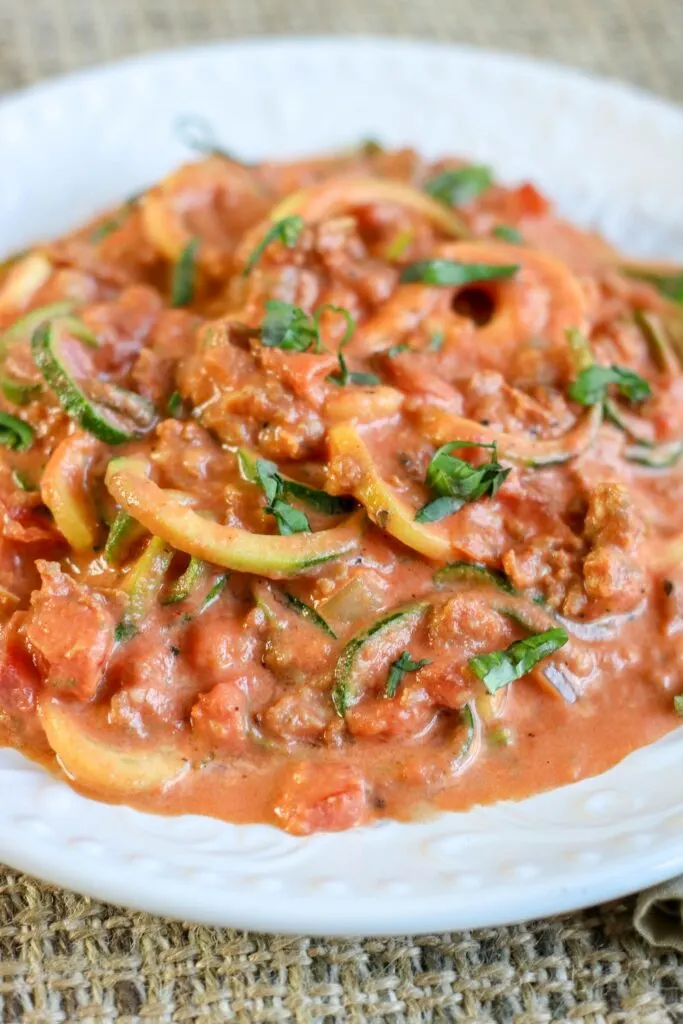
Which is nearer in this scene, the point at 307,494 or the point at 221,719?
the point at 221,719

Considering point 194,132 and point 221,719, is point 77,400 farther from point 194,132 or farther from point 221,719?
point 194,132

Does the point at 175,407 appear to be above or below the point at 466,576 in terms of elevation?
above

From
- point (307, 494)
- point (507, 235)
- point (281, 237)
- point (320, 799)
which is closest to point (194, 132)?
point (281, 237)

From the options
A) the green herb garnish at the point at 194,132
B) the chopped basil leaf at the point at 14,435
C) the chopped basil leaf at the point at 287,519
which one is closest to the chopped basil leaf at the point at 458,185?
the green herb garnish at the point at 194,132

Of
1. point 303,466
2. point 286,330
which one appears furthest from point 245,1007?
point 286,330

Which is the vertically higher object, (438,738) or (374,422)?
(374,422)

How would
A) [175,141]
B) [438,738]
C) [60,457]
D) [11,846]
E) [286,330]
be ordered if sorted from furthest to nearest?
[175,141] → [286,330] → [60,457] → [438,738] → [11,846]

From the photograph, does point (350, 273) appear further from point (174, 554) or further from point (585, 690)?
point (585, 690)

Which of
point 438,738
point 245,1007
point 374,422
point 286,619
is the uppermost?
point 374,422
